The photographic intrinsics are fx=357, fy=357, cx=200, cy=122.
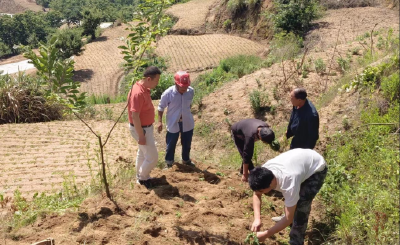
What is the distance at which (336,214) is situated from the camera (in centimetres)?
386

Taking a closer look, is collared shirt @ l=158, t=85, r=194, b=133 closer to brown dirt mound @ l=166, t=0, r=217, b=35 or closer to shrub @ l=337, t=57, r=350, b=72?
shrub @ l=337, t=57, r=350, b=72

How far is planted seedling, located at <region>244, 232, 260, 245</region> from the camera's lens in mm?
3367

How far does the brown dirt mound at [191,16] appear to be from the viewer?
25.5 metres

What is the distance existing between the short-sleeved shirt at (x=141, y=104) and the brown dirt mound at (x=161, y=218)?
90cm

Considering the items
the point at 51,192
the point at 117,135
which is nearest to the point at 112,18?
the point at 117,135

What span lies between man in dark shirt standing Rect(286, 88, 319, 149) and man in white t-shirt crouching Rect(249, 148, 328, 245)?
0.94 metres

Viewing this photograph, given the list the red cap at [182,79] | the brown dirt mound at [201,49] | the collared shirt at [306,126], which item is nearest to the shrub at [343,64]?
the collared shirt at [306,126]

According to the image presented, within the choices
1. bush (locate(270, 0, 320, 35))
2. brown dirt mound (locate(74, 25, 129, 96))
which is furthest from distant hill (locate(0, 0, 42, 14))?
bush (locate(270, 0, 320, 35))

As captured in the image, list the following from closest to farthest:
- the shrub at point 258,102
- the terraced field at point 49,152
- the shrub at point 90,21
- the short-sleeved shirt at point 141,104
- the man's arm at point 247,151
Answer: the short-sleeved shirt at point 141,104
the man's arm at point 247,151
the terraced field at point 49,152
the shrub at point 258,102
the shrub at point 90,21

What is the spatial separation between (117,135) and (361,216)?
18.6 ft

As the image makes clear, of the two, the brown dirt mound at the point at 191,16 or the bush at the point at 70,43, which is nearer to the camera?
the bush at the point at 70,43

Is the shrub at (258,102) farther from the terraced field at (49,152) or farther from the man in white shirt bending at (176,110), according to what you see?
the terraced field at (49,152)

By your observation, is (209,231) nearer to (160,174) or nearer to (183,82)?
(160,174)

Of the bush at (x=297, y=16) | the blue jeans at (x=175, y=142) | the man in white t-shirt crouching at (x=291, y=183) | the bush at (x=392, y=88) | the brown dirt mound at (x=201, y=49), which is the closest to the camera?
the man in white t-shirt crouching at (x=291, y=183)
